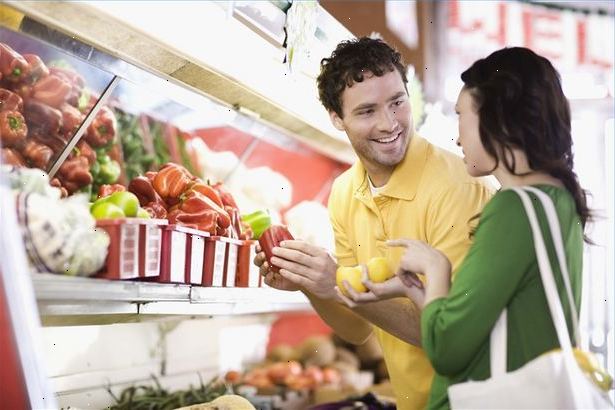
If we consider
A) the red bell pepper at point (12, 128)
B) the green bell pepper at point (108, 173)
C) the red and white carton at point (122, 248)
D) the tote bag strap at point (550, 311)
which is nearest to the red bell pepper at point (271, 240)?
the red and white carton at point (122, 248)

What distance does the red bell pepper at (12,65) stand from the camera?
93.2 inches

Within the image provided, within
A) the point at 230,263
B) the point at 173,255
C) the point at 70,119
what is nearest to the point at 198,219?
the point at 230,263

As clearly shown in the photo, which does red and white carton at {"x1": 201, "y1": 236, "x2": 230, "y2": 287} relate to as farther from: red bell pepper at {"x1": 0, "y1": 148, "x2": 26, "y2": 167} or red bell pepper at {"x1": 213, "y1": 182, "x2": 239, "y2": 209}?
red bell pepper at {"x1": 0, "y1": 148, "x2": 26, "y2": 167}

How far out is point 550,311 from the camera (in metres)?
1.88

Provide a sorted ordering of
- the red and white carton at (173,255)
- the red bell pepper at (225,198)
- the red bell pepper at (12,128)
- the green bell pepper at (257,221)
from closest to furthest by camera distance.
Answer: the red and white carton at (173,255) < the red bell pepper at (12,128) < the red bell pepper at (225,198) < the green bell pepper at (257,221)

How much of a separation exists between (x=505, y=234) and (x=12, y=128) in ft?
4.95

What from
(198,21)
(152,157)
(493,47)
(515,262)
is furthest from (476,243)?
(493,47)

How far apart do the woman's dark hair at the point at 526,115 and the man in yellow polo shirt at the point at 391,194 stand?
2.05 feet

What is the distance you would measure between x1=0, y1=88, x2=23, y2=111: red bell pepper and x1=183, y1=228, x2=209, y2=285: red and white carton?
2.12 ft

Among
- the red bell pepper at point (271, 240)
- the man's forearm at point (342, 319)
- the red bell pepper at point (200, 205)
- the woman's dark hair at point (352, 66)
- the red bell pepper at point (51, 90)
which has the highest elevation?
the woman's dark hair at point (352, 66)

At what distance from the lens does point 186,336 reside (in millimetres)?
4172

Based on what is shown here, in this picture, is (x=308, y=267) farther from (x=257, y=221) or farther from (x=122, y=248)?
(x=257, y=221)

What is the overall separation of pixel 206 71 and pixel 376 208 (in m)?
0.78

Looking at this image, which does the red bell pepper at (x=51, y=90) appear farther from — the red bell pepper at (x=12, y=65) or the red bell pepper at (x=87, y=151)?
the red bell pepper at (x=87, y=151)
